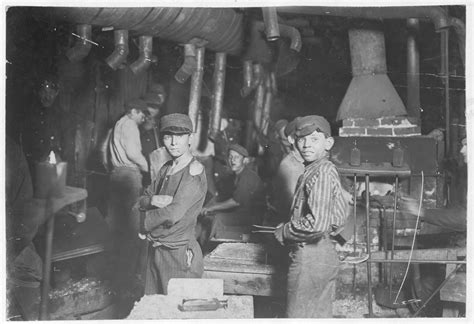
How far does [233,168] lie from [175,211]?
167cm

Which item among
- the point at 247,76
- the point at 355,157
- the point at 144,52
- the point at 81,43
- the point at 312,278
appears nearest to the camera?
the point at 312,278

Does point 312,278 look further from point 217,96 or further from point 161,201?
point 217,96

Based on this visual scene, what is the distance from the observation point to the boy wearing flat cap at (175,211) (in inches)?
110

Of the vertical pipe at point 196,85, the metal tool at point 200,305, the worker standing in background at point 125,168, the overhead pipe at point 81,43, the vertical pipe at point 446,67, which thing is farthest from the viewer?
the worker standing in background at point 125,168

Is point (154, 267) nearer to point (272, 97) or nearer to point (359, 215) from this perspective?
point (359, 215)

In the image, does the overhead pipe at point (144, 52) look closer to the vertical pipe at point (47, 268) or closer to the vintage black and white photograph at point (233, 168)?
the vintage black and white photograph at point (233, 168)

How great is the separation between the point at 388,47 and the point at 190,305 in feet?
12.6

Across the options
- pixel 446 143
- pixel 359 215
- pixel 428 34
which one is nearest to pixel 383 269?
pixel 359 215

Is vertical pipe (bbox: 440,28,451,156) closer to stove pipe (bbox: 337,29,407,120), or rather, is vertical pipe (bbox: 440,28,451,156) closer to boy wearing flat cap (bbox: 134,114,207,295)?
stove pipe (bbox: 337,29,407,120)

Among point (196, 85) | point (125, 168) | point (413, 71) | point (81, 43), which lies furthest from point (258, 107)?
point (81, 43)

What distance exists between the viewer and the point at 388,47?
5.25 meters

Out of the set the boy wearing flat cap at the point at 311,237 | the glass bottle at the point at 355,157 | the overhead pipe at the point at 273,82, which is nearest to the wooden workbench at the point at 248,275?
the boy wearing flat cap at the point at 311,237

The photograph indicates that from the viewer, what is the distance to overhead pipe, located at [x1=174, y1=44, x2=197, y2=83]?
4.22 metres

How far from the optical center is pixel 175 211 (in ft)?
9.13
